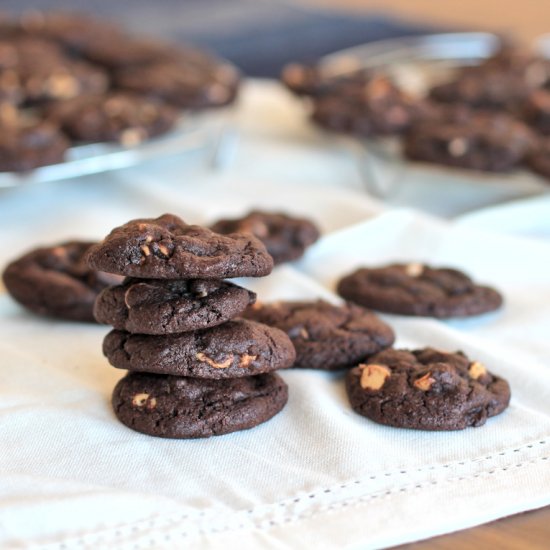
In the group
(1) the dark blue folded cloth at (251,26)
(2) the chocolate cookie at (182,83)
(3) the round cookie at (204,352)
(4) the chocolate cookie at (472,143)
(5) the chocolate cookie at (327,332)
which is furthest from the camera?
(1) the dark blue folded cloth at (251,26)

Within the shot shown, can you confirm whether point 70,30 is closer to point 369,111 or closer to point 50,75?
point 50,75

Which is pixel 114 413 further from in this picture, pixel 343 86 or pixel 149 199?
pixel 343 86

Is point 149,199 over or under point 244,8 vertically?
under

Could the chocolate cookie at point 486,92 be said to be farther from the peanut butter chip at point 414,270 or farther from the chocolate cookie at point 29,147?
the chocolate cookie at point 29,147

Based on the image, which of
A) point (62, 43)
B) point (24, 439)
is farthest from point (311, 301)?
point (62, 43)

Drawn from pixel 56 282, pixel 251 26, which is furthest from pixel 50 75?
pixel 251 26

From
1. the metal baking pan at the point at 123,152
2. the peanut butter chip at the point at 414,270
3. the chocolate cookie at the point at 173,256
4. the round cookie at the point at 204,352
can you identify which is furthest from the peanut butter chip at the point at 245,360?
the metal baking pan at the point at 123,152
